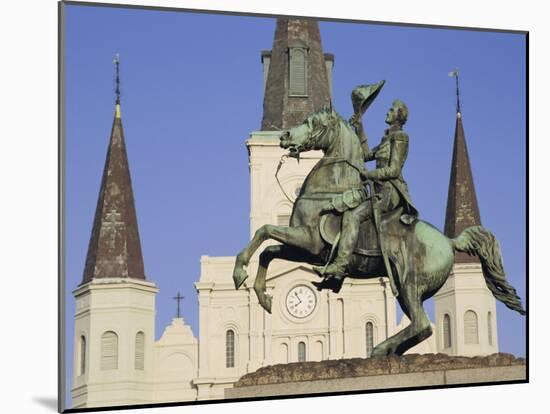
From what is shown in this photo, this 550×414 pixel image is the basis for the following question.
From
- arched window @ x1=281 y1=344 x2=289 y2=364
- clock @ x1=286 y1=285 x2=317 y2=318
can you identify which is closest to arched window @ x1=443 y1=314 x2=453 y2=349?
arched window @ x1=281 y1=344 x2=289 y2=364

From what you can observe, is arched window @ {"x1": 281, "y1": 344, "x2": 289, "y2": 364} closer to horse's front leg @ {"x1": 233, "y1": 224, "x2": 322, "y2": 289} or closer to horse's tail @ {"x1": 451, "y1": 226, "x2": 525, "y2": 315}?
horse's tail @ {"x1": 451, "y1": 226, "x2": 525, "y2": 315}

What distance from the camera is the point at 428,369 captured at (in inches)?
Answer: 627

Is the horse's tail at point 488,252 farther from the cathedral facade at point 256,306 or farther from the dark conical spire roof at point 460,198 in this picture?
the dark conical spire roof at point 460,198

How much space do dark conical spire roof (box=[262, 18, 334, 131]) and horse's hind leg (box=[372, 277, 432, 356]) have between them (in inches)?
497

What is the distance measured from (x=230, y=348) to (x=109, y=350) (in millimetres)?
4318

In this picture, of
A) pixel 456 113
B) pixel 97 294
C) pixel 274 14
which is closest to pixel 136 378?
pixel 97 294

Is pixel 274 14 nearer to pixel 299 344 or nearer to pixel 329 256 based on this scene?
pixel 329 256

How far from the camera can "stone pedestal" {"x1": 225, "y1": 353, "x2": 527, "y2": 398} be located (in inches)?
616

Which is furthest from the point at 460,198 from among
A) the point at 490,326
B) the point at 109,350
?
the point at 109,350

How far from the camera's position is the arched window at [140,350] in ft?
96.7

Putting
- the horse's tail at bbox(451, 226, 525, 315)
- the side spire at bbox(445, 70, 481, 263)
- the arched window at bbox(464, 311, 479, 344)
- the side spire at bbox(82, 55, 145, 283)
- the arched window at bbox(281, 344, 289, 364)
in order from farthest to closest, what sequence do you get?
the arched window at bbox(281, 344, 289, 364) < the arched window at bbox(464, 311, 479, 344) < the side spire at bbox(445, 70, 481, 263) < the side spire at bbox(82, 55, 145, 283) < the horse's tail at bbox(451, 226, 525, 315)

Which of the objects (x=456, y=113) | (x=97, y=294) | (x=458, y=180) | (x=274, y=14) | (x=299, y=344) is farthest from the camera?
(x=299, y=344)

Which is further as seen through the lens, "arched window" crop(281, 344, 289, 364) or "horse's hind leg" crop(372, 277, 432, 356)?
"arched window" crop(281, 344, 289, 364)

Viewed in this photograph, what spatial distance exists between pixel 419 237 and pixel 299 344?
690 inches
